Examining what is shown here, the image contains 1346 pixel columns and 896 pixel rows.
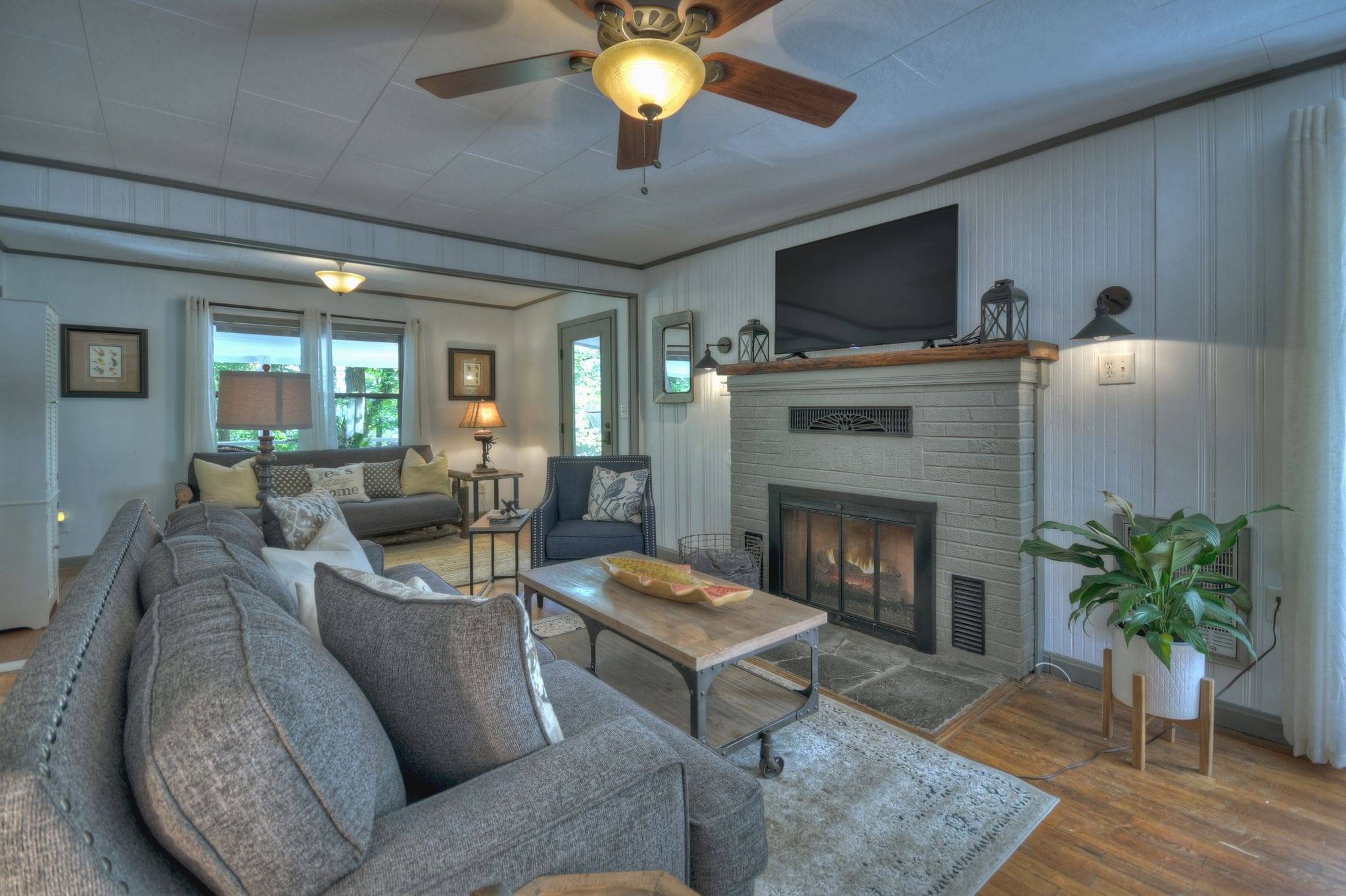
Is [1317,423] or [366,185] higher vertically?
[366,185]

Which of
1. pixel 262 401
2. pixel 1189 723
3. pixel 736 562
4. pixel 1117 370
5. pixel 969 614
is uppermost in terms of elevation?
pixel 1117 370

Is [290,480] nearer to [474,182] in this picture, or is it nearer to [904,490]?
[474,182]

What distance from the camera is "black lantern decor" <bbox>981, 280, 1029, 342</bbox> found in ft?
9.28

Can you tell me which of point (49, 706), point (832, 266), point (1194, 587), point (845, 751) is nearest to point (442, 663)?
point (49, 706)

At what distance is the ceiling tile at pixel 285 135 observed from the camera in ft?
8.18

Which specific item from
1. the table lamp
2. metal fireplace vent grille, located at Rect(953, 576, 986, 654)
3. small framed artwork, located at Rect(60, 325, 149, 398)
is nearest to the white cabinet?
the table lamp

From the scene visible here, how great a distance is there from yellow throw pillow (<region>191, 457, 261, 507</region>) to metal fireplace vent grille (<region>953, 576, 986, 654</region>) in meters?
4.94

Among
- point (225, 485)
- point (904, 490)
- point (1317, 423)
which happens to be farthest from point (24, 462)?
point (1317, 423)

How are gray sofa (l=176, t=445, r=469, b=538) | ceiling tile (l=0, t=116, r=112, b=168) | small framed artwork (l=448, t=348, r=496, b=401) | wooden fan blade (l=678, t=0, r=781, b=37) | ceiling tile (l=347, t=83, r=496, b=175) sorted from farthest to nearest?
1. small framed artwork (l=448, t=348, r=496, b=401)
2. gray sofa (l=176, t=445, r=469, b=538)
3. ceiling tile (l=0, t=116, r=112, b=168)
4. ceiling tile (l=347, t=83, r=496, b=175)
5. wooden fan blade (l=678, t=0, r=781, b=37)

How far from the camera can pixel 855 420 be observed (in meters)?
3.41

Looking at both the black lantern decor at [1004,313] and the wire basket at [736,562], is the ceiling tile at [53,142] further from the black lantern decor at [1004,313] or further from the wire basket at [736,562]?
the black lantern decor at [1004,313]

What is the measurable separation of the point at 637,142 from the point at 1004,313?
1.88 metres

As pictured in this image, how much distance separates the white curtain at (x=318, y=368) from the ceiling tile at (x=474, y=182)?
301 centimetres

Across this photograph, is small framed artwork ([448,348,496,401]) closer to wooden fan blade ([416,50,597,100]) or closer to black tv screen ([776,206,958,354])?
black tv screen ([776,206,958,354])
